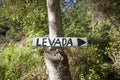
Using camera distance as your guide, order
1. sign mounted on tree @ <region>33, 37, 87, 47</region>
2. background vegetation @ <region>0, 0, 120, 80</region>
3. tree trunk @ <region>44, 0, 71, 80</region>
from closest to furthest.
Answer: sign mounted on tree @ <region>33, 37, 87, 47</region>
tree trunk @ <region>44, 0, 71, 80</region>
background vegetation @ <region>0, 0, 120, 80</region>

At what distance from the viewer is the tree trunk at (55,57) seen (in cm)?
429

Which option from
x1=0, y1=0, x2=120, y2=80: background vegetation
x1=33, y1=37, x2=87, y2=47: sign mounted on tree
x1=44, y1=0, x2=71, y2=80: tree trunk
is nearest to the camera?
x1=33, y1=37, x2=87, y2=47: sign mounted on tree

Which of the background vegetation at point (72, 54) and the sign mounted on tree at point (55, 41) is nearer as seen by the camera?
the sign mounted on tree at point (55, 41)

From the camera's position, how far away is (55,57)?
427cm

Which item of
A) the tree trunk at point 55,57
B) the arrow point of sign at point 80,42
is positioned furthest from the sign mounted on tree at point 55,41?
the tree trunk at point 55,57

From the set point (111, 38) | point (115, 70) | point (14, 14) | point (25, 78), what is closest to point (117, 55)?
point (115, 70)

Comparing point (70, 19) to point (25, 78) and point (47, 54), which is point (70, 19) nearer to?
point (25, 78)

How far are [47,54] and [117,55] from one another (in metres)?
3.04

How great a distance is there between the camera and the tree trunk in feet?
14.1

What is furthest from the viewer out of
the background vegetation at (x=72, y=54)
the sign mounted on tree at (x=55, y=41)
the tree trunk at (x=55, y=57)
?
the background vegetation at (x=72, y=54)

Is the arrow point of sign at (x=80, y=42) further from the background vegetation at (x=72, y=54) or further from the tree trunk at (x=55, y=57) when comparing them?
the background vegetation at (x=72, y=54)

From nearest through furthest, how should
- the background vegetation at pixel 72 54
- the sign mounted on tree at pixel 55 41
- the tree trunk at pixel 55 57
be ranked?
the sign mounted on tree at pixel 55 41, the tree trunk at pixel 55 57, the background vegetation at pixel 72 54

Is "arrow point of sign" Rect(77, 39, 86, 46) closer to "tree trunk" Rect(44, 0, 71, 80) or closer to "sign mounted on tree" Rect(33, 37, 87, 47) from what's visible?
"sign mounted on tree" Rect(33, 37, 87, 47)

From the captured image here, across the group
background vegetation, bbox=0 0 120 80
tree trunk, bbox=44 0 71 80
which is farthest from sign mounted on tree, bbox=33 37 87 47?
background vegetation, bbox=0 0 120 80
